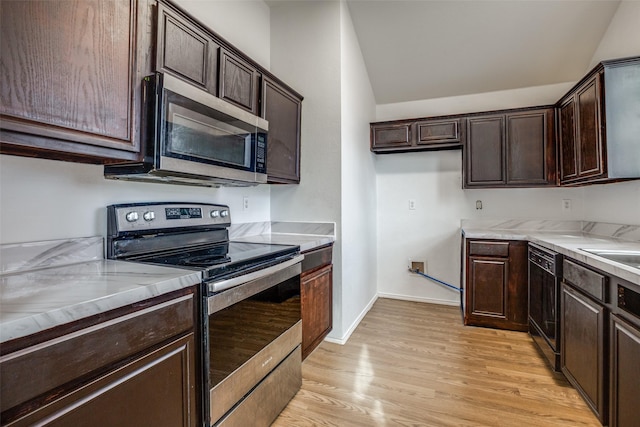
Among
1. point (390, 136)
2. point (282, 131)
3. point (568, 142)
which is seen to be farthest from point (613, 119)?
point (282, 131)

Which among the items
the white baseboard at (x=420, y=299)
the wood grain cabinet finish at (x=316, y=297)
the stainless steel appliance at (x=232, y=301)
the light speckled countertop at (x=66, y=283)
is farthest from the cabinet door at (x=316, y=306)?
the white baseboard at (x=420, y=299)

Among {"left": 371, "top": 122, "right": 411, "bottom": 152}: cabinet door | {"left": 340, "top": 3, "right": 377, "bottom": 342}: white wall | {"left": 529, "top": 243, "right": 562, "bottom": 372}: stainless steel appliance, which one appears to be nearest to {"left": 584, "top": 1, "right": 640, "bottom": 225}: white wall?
{"left": 529, "top": 243, "right": 562, "bottom": 372}: stainless steel appliance

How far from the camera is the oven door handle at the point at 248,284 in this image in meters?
1.20

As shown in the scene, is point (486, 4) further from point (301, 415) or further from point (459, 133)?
point (301, 415)

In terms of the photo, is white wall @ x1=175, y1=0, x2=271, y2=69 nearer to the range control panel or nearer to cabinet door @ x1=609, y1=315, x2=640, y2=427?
the range control panel

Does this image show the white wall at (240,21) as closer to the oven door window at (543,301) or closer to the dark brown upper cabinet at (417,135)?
the dark brown upper cabinet at (417,135)

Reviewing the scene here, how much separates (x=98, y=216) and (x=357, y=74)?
8.05ft

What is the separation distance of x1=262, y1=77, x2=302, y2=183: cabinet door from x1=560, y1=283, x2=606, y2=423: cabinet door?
1959 mm

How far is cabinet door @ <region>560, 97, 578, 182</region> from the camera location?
8.30 feet

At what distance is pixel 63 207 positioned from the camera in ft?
4.29

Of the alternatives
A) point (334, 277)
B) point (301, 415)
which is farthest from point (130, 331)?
point (334, 277)

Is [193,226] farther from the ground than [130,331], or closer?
farther from the ground

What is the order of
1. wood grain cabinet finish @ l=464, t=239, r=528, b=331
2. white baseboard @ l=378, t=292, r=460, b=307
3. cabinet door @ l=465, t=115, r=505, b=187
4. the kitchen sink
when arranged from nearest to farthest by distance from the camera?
1. the kitchen sink
2. wood grain cabinet finish @ l=464, t=239, r=528, b=331
3. cabinet door @ l=465, t=115, r=505, b=187
4. white baseboard @ l=378, t=292, r=460, b=307

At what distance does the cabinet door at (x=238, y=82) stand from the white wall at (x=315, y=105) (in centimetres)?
70
